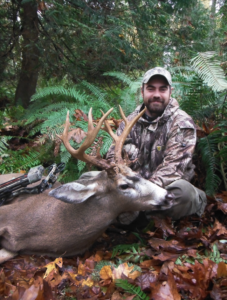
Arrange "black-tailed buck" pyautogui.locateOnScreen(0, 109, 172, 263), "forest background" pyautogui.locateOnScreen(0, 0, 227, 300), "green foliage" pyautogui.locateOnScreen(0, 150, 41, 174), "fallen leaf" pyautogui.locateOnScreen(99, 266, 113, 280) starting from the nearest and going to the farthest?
1. "forest background" pyautogui.locateOnScreen(0, 0, 227, 300)
2. "fallen leaf" pyautogui.locateOnScreen(99, 266, 113, 280)
3. "black-tailed buck" pyautogui.locateOnScreen(0, 109, 172, 263)
4. "green foliage" pyautogui.locateOnScreen(0, 150, 41, 174)

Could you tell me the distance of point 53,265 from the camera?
115 inches

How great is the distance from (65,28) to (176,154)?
4302mm

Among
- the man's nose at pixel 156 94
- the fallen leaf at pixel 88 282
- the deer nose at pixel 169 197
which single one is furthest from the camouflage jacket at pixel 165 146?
the fallen leaf at pixel 88 282

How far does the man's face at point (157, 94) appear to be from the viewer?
4047 mm

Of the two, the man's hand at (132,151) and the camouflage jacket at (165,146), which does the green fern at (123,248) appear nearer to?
the camouflage jacket at (165,146)

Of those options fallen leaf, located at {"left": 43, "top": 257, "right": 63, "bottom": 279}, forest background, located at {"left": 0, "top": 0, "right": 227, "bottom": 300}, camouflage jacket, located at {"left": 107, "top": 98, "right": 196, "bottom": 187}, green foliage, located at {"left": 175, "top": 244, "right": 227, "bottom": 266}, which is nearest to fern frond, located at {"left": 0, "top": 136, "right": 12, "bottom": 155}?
forest background, located at {"left": 0, "top": 0, "right": 227, "bottom": 300}

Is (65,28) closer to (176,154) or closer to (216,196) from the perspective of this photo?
(176,154)

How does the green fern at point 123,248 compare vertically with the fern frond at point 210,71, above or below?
below

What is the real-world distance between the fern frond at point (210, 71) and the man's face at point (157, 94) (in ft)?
2.54

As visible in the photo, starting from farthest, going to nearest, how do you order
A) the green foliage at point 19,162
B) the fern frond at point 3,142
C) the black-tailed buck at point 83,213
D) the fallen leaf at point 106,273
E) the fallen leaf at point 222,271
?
the fern frond at point 3,142 → the green foliage at point 19,162 → the black-tailed buck at point 83,213 → the fallen leaf at point 106,273 → the fallen leaf at point 222,271

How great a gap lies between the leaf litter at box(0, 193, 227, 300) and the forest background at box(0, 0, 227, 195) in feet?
4.13

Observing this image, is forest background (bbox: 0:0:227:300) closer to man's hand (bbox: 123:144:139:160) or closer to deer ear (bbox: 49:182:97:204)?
man's hand (bbox: 123:144:139:160)

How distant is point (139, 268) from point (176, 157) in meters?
1.47

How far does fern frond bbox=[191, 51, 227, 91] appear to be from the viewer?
4305mm
